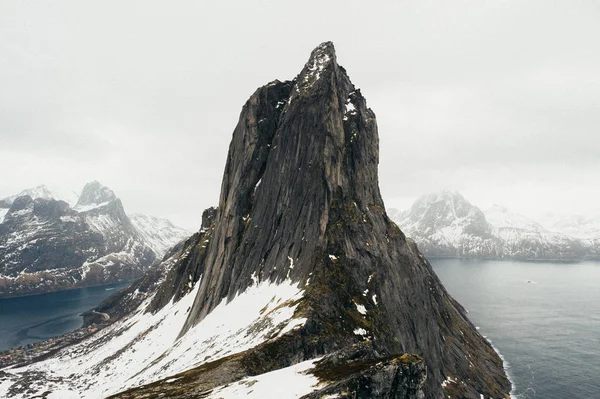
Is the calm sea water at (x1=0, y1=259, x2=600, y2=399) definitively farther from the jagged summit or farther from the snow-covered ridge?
the snow-covered ridge

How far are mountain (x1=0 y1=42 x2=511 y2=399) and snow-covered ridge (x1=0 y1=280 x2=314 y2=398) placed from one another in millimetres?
416

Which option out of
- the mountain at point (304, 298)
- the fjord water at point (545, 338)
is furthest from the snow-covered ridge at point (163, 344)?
the fjord water at point (545, 338)

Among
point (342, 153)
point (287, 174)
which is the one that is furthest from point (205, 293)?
point (342, 153)

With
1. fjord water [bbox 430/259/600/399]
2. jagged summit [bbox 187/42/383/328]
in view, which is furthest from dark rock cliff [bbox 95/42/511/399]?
fjord water [bbox 430/259/600/399]

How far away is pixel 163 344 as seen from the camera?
7881 cm

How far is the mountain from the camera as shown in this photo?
91.1ft

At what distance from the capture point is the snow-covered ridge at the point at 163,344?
143 ft

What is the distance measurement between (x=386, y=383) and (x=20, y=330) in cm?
23003

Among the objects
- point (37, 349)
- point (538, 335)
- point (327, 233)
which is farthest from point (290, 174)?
point (37, 349)

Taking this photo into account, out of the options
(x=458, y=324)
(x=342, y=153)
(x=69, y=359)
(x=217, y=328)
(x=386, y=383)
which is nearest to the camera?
(x=386, y=383)

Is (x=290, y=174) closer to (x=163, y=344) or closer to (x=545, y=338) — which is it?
(x=163, y=344)

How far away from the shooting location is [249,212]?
7369 cm

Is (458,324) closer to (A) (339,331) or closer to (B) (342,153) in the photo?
(B) (342,153)

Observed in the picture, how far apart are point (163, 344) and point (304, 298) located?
50515 millimetres
